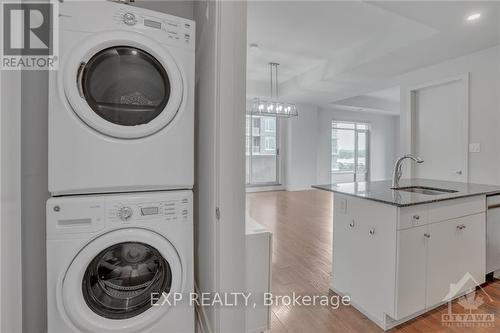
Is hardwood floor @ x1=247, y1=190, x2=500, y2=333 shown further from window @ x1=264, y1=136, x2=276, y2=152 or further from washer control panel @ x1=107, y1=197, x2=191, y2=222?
window @ x1=264, y1=136, x2=276, y2=152

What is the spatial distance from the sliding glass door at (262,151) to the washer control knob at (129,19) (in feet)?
18.8

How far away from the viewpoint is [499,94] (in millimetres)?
3182

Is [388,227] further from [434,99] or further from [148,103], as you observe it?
[434,99]

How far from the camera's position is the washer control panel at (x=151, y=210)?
Answer: 1.19 meters

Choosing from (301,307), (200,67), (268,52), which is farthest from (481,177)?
(200,67)

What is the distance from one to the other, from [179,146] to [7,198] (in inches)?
29.7

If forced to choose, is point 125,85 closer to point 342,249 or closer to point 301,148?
point 342,249

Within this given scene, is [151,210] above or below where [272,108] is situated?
below

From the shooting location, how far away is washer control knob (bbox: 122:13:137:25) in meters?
1.20

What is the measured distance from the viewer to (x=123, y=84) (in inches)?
49.8

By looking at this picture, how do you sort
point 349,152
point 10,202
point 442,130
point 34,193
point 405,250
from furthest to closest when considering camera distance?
1. point 349,152
2. point 442,130
3. point 405,250
4. point 34,193
5. point 10,202

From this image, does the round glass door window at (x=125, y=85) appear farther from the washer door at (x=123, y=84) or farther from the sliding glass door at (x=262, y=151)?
the sliding glass door at (x=262, y=151)
